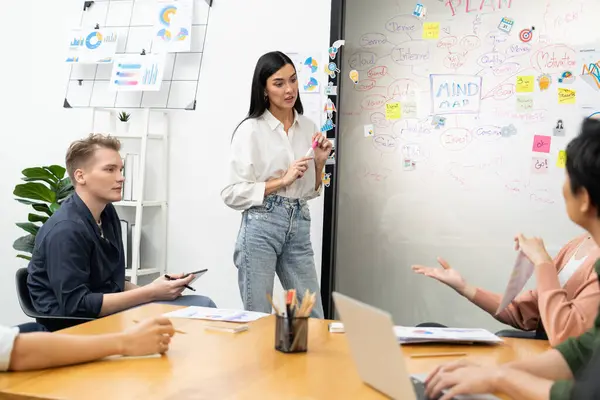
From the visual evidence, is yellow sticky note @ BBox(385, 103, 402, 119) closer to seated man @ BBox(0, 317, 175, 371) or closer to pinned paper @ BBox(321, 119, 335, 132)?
pinned paper @ BBox(321, 119, 335, 132)

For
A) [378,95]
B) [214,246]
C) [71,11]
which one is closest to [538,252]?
[378,95]

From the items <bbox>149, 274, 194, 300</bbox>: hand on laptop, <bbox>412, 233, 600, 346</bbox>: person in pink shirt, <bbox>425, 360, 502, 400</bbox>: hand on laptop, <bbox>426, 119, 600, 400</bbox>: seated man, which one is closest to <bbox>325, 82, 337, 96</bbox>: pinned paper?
<bbox>149, 274, 194, 300</bbox>: hand on laptop

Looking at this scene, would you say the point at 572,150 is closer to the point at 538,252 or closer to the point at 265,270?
the point at 538,252

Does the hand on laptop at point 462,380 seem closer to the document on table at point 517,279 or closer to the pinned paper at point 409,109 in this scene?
the document on table at point 517,279

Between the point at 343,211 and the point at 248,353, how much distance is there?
7.10ft

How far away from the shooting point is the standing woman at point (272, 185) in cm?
282

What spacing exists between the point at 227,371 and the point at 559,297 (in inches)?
33.7

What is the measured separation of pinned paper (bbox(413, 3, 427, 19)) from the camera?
3.50 metres

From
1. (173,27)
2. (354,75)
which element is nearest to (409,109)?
(354,75)

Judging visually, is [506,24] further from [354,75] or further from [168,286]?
[168,286]

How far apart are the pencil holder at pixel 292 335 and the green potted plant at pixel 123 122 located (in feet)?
8.53

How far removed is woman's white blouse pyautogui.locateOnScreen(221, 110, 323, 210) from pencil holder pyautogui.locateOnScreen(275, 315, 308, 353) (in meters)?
1.25

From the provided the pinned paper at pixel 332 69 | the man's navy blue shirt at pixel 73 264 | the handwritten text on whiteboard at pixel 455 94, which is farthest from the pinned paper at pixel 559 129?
the man's navy blue shirt at pixel 73 264

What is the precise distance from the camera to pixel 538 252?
175 cm
